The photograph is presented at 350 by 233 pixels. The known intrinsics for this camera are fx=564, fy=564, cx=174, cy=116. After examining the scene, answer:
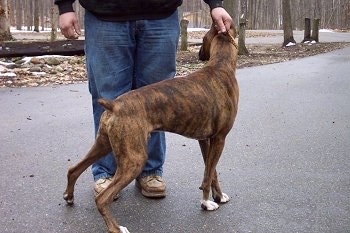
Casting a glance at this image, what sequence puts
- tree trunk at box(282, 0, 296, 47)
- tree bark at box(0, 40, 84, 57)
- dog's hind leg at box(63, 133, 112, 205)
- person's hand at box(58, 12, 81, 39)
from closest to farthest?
1. dog's hind leg at box(63, 133, 112, 205)
2. person's hand at box(58, 12, 81, 39)
3. tree bark at box(0, 40, 84, 57)
4. tree trunk at box(282, 0, 296, 47)

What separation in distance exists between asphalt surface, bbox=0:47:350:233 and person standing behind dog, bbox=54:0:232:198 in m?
0.45

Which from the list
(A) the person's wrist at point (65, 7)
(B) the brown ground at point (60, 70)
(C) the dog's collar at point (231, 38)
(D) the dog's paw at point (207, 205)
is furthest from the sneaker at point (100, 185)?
(B) the brown ground at point (60, 70)

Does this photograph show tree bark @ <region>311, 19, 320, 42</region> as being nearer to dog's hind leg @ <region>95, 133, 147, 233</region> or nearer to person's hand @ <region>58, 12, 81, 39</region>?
person's hand @ <region>58, 12, 81, 39</region>

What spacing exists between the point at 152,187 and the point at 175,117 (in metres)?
0.90

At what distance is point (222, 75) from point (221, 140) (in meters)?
0.45

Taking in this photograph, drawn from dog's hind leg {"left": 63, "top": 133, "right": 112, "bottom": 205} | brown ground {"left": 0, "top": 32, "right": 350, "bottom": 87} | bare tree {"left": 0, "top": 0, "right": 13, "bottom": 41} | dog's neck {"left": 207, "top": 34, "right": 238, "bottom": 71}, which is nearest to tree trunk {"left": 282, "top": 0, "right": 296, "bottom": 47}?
brown ground {"left": 0, "top": 32, "right": 350, "bottom": 87}

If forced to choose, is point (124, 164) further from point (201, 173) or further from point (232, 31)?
point (201, 173)

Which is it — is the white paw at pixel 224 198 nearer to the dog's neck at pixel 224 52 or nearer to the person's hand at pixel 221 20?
the dog's neck at pixel 224 52

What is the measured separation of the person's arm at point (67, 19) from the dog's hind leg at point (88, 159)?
83 cm

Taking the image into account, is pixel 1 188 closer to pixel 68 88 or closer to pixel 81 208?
pixel 81 208

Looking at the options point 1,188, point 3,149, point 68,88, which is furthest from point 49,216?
point 68,88

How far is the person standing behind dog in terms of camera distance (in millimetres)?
4008

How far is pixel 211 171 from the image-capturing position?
13.0 ft

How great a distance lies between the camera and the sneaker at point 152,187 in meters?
4.33
